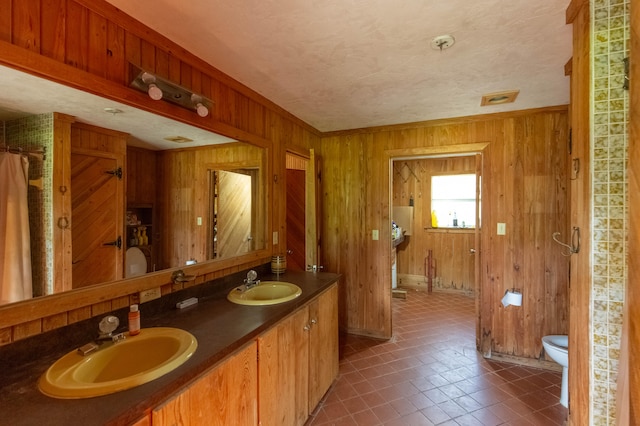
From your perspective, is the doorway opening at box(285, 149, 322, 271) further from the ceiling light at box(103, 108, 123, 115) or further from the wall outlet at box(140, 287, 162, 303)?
the ceiling light at box(103, 108, 123, 115)

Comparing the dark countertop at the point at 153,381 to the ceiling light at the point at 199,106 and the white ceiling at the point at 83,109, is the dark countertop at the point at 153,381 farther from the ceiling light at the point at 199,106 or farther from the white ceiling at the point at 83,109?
the ceiling light at the point at 199,106

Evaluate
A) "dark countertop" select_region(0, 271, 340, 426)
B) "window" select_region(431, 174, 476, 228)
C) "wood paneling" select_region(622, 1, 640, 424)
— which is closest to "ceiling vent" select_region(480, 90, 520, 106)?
"wood paneling" select_region(622, 1, 640, 424)

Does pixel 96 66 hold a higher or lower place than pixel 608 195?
higher

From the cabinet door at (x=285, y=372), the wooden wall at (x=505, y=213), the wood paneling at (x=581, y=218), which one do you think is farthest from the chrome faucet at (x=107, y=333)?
the wooden wall at (x=505, y=213)

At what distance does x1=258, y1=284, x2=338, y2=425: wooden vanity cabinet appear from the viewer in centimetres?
149

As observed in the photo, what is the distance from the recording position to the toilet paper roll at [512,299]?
106 inches

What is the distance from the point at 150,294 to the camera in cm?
150

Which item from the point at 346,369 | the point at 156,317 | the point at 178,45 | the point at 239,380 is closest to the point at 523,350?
the point at 346,369

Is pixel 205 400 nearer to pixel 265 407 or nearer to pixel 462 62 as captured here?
pixel 265 407

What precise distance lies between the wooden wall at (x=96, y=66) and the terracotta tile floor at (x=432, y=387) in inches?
57.3

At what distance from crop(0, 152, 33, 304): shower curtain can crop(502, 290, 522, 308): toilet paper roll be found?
3.40 metres

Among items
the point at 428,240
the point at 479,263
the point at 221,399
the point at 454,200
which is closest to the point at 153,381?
the point at 221,399

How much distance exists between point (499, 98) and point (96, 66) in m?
2.82

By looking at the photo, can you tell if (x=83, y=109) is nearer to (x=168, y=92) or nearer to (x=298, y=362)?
(x=168, y=92)
